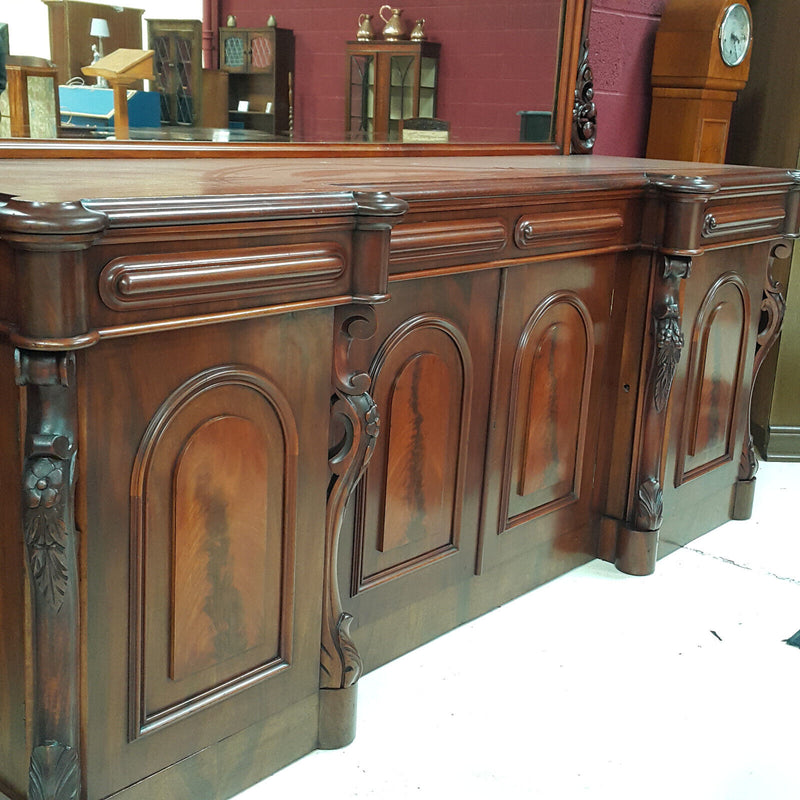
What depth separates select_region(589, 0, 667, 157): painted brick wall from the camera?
3.41m

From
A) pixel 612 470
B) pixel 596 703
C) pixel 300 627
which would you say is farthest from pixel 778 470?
pixel 300 627

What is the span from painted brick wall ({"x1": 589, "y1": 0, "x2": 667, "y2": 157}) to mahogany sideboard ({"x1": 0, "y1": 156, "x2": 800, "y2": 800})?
2.44ft

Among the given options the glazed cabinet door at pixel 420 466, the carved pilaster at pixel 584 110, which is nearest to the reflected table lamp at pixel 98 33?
the glazed cabinet door at pixel 420 466

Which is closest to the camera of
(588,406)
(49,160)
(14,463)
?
(14,463)

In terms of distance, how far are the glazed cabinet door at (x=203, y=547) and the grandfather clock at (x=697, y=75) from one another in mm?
2266

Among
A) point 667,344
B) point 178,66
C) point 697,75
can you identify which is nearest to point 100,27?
point 178,66

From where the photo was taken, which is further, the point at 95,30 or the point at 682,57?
the point at 682,57

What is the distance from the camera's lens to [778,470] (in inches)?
151

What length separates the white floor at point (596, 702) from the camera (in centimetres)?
195

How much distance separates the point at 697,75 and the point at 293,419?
238 cm

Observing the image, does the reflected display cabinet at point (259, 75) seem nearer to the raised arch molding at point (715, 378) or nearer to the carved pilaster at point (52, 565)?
the carved pilaster at point (52, 565)

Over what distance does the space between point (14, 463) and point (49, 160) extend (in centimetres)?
81

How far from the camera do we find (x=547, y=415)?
8.50 feet

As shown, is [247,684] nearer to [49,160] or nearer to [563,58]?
[49,160]
